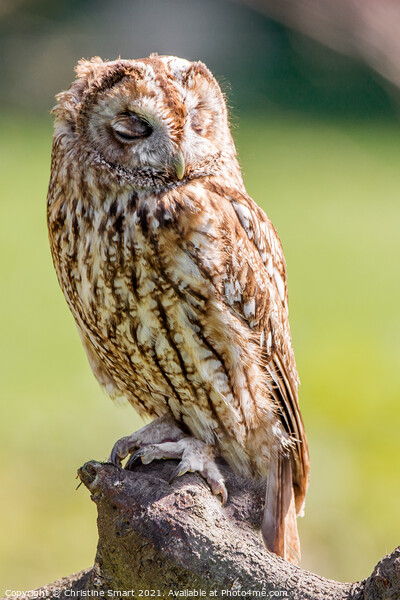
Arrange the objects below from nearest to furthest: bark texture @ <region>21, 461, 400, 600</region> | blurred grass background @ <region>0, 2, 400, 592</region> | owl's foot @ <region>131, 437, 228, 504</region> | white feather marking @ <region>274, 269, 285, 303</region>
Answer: bark texture @ <region>21, 461, 400, 600</region>, owl's foot @ <region>131, 437, 228, 504</region>, white feather marking @ <region>274, 269, 285, 303</region>, blurred grass background @ <region>0, 2, 400, 592</region>

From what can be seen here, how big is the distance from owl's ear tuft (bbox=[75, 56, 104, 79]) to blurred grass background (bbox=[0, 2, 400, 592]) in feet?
1.67

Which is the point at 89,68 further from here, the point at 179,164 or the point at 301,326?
the point at 301,326

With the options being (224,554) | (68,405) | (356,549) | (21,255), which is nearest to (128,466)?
(224,554)

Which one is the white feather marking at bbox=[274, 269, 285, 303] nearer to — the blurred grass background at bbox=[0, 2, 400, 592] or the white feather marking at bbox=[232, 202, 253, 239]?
the white feather marking at bbox=[232, 202, 253, 239]

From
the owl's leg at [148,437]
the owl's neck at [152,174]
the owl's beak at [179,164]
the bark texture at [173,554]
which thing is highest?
the owl's neck at [152,174]

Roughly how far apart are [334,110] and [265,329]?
8.75 m

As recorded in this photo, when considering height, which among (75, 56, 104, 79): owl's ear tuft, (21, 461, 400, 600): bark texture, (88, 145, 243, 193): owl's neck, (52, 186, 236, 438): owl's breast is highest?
(75, 56, 104, 79): owl's ear tuft

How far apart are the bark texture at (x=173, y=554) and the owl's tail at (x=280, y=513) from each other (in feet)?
1.18

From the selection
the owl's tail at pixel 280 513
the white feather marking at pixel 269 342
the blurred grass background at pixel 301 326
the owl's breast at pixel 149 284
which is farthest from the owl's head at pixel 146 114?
the owl's tail at pixel 280 513

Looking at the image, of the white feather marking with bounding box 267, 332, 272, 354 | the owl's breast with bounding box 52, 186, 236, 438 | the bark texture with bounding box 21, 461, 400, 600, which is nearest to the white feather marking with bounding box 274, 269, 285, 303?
the white feather marking with bounding box 267, 332, 272, 354

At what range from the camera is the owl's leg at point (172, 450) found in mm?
2332

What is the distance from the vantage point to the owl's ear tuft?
2.20 metres

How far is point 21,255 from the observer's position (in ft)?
25.7

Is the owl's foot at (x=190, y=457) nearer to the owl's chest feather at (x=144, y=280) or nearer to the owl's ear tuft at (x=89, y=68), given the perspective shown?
the owl's chest feather at (x=144, y=280)
